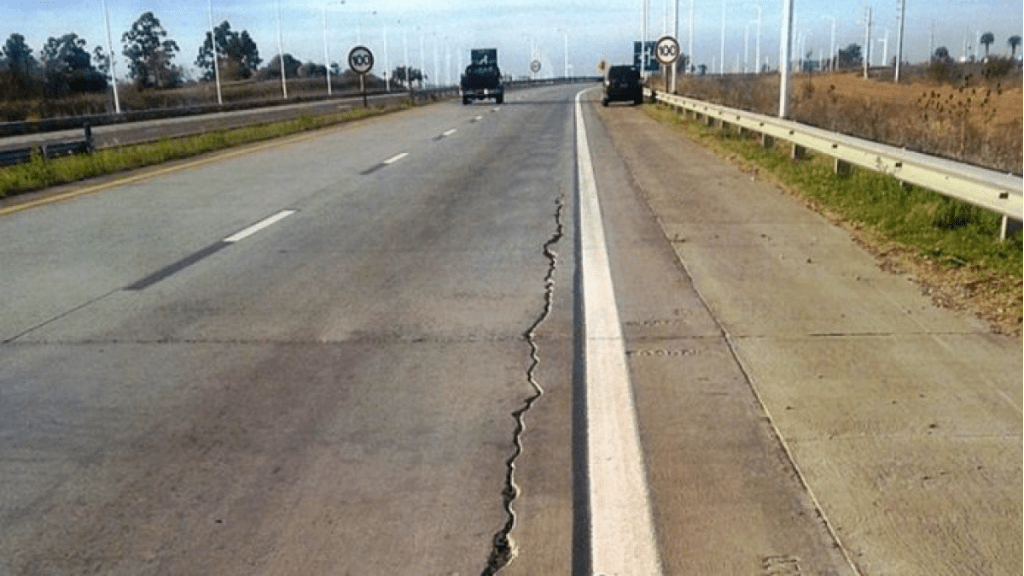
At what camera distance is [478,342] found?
663 centimetres

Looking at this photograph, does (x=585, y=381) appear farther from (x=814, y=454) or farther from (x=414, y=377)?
(x=814, y=454)

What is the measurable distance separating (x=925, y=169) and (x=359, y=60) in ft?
134

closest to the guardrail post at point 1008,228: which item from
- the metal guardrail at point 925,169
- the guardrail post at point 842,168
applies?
the metal guardrail at point 925,169

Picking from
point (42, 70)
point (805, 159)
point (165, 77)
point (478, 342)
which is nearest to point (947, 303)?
point (478, 342)

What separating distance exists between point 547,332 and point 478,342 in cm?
50

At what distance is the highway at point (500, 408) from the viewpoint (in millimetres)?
3789

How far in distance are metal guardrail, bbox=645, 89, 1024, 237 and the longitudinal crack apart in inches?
90.1

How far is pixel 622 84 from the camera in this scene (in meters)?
48.2

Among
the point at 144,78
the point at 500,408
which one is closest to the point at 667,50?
the point at 500,408

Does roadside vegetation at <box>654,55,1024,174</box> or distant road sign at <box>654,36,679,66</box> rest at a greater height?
distant road sign at <box>654,36,679,66</box>

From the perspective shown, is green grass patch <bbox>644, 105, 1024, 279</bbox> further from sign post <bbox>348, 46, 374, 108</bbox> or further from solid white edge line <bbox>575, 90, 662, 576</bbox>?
sign post <bbox>348, 46, 374, 108</bbox>

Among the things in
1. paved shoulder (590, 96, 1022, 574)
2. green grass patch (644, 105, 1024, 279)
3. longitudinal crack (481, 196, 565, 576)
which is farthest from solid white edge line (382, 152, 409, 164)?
paved shoulder (590, 96, 1022, 574)

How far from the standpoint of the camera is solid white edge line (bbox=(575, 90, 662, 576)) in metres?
3.68

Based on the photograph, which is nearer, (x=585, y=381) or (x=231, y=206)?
(x=585, y=381)
